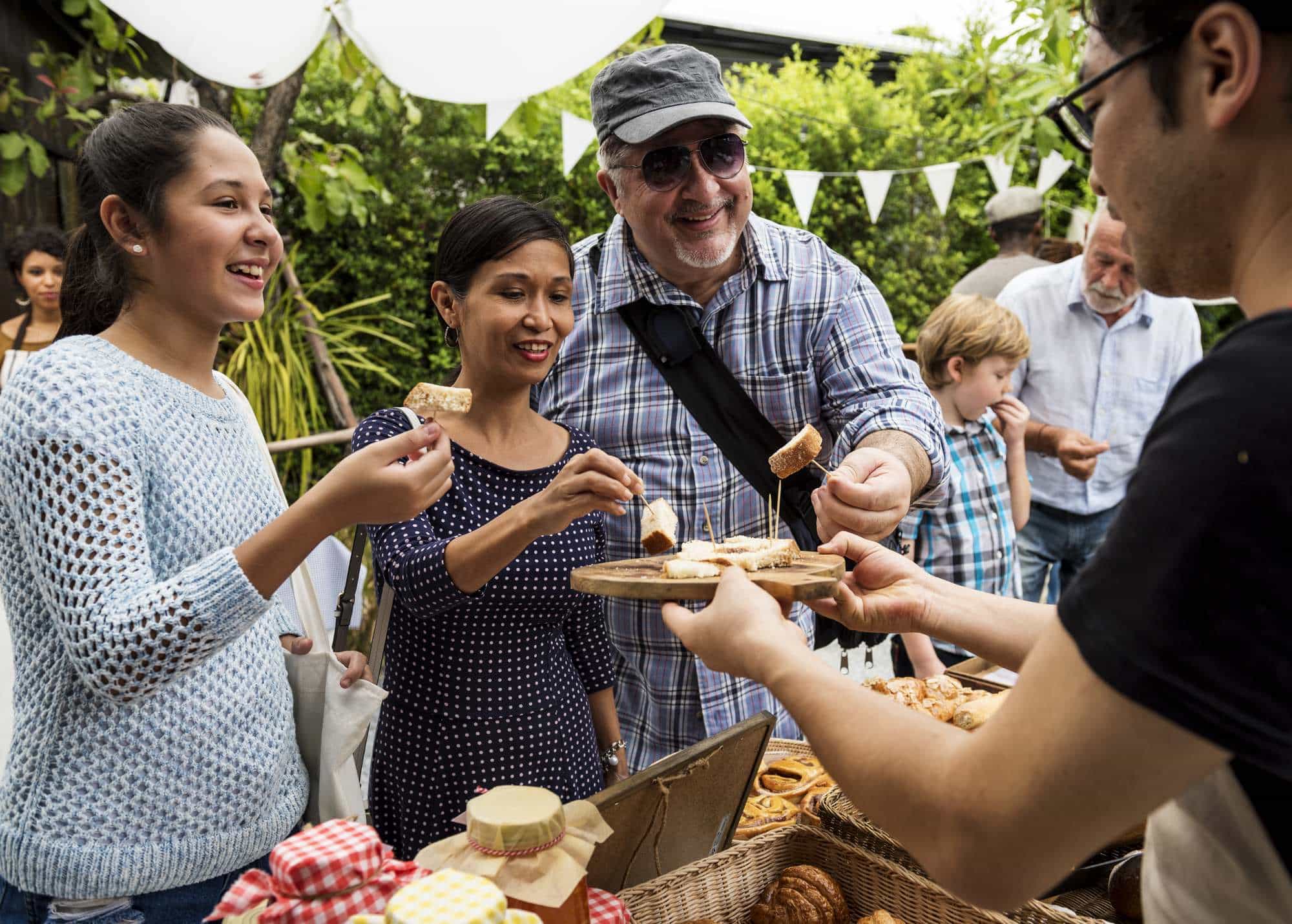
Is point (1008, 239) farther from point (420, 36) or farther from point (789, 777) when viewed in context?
point (789, 777)

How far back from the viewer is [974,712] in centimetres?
266

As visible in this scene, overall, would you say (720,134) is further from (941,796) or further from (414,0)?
(941,796)

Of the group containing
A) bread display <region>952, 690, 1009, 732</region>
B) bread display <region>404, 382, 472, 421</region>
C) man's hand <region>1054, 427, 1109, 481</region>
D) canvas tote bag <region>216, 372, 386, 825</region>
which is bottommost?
bread display <region>952, 690, 1009, 732</region>

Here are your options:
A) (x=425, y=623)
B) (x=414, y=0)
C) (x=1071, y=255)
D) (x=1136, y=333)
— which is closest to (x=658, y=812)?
(x=425, y=623)

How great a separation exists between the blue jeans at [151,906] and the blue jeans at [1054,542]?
423 centimetres

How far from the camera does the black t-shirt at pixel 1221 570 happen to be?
822 millimetres

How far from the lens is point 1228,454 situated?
0.83 metres

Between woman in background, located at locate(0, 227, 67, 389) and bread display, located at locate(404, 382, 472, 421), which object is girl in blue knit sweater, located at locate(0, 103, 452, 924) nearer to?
bread display, located at locate(404, 382, 472, 421)

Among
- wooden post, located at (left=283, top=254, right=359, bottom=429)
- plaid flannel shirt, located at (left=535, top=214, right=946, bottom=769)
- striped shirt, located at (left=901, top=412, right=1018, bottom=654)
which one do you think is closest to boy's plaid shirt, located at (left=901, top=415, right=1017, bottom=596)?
striped shirt, located at (left=901, top=412, right=1018, bottom=654)

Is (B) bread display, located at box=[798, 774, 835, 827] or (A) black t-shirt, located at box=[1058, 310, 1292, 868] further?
(B) bread display, located at box=[798, 774, 835, 827]

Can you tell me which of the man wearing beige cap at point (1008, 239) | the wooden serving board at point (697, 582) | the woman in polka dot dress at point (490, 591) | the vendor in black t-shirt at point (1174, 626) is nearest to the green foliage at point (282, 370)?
the man wearing beige cap at point (1008, 239)

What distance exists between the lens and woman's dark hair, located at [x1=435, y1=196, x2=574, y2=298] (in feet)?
8.25

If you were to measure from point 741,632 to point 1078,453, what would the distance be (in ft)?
12.8

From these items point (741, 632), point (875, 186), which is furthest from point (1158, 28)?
point (875, 186)
